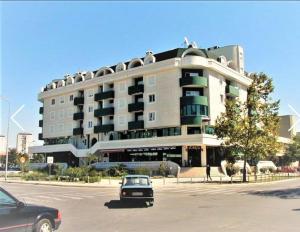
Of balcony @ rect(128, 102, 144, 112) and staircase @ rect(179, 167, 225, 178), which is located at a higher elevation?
balcony @ rect(128, 102, 144, 112)

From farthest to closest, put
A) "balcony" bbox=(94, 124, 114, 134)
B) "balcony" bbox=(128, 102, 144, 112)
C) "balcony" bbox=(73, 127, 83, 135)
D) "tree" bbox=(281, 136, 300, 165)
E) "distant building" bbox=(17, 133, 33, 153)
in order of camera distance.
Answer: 1. "distant building" bbox=(17, 133, 33, 153)
2. "balcony" bbox=(73, 127, 83, 135)
3. "tree" bbox=(281, 136, 300, 165)
4. "balcony" bbox=(94, 124, 114, 134)
5. "balcony" bbox=(128, 102, 144, 112)

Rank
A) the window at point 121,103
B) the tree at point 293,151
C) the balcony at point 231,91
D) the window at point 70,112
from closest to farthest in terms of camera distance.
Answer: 1. the balcony at point 231,91
2. the window at point 121,103
3. the tree at point 293,151
4. the window at point 70,112

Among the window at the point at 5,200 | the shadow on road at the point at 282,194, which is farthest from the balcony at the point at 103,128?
the window at the point at 5,200

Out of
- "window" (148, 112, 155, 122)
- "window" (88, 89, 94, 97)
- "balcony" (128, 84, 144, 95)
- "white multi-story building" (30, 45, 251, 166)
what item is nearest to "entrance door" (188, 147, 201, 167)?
"white multi-story building" (30, 45, 251, 166)

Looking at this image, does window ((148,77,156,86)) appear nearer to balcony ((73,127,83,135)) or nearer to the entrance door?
the entrance door

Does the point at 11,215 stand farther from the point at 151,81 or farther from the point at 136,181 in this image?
the point at 151,81

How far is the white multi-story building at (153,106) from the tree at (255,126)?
13.7m

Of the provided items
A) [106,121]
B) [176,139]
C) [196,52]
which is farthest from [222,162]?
[106,121]

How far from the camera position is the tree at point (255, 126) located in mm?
38406

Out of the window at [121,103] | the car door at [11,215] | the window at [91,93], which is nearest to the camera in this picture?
the car door at [11,215]

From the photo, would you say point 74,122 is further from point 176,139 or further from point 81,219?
point 81,219

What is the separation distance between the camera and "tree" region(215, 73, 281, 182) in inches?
1512

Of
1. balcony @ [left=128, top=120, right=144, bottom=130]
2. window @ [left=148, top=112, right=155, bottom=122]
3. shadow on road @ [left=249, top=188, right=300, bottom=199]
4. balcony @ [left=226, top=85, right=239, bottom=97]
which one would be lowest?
shadow on road @ [left=249, top=188, right=300, bottom=199]

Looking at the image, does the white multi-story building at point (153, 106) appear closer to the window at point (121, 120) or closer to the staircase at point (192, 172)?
the window at point (121, 120)
